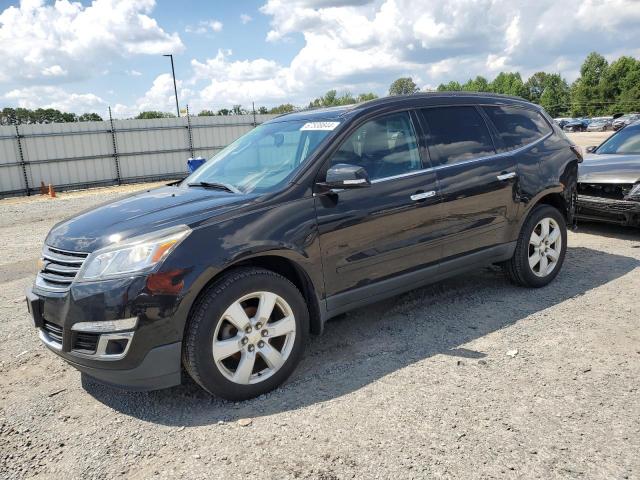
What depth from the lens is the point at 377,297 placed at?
3828 millimetres

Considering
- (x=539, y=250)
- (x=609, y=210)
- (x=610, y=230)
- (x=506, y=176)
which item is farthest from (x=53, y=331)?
(x=610, y=230)

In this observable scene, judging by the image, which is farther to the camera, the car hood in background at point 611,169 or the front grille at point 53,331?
the car hood in background at point 611,169

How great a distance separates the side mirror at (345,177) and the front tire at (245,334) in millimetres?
707

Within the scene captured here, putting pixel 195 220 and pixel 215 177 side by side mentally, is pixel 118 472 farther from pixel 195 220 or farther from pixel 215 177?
pixel 215 177

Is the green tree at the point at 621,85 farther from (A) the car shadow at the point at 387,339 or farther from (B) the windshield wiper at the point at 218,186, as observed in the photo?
(B) the windshield wiper at the point at 218,186

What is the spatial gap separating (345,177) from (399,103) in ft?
3.64

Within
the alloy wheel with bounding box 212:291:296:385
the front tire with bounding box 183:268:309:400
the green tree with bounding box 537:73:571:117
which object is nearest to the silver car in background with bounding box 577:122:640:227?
the front tire with bounding box 183:268:309:400

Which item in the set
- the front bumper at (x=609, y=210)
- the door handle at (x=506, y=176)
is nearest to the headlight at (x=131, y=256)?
the door handle at (x=506, y=176)

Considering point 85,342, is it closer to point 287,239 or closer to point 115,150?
point 287,239

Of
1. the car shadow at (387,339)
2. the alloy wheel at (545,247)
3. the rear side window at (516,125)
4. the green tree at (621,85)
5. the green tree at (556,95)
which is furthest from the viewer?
the green tree at (556,95)

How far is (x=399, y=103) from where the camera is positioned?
4.11 meters

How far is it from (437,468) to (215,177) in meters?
2.64

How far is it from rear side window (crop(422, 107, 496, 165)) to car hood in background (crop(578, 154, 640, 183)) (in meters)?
3.10

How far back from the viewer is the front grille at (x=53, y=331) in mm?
3025
